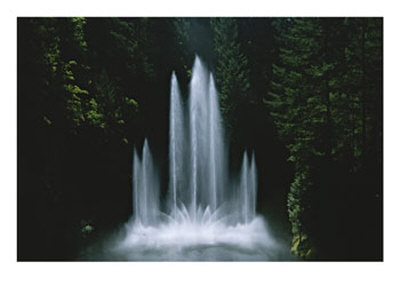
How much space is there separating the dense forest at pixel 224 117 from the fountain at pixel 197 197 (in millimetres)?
170

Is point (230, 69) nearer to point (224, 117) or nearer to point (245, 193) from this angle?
point (224, 117)

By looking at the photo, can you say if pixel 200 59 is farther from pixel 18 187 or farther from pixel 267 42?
pixel 18 187

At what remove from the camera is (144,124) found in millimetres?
5949

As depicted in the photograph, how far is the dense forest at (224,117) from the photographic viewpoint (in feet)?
18.3

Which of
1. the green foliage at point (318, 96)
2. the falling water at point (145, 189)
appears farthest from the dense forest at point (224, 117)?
the falling water at point (145, 189)

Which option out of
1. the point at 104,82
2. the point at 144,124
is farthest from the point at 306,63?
the point at 104,82

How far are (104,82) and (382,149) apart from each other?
442 centimetres

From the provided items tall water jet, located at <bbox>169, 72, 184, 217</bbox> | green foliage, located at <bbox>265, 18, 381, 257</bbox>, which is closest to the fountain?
tall water jet, located at <bbox>169, 72, 184, 217</bbox>

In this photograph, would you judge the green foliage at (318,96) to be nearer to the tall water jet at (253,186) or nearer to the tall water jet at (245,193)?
the tall water jet at (253,186)

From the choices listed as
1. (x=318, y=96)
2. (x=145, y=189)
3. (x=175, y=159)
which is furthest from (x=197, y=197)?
(x=318, y=96)

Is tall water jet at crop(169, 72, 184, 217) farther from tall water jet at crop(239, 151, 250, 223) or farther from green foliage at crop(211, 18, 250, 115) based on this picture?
tall water jet at crop(239, 151, 250, 223)

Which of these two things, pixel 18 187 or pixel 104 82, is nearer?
pixel 18 187

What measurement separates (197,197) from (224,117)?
4.45 ft
